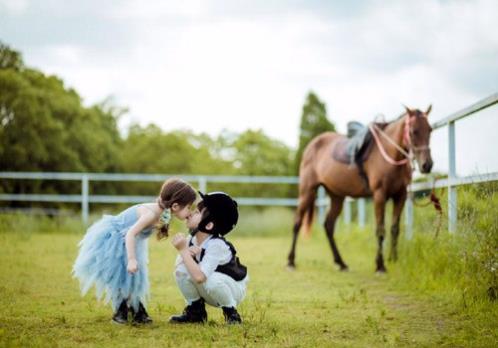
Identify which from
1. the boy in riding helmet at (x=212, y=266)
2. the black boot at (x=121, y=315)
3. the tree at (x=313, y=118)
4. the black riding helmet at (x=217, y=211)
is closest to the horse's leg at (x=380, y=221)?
the boy in riding helmet at (x=212, y=266)

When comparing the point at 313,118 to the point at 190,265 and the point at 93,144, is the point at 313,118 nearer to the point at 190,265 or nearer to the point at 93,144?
the point at 93,144

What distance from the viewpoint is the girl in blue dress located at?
3783mm

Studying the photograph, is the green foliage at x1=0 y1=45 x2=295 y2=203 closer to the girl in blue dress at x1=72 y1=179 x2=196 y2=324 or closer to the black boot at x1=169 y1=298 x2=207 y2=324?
the girl in blue dress at x1=72 y1=179 x2=196 y2=324

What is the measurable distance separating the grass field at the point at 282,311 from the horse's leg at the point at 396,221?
134mm

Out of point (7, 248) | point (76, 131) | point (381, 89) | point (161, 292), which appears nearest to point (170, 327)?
point (161, 292)

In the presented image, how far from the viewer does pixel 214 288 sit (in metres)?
3.74

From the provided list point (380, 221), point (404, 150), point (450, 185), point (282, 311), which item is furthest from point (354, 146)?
point (282, 311)

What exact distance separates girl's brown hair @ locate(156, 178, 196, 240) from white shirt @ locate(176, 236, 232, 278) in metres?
0.20

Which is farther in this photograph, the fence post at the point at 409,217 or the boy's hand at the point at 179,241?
the fence post at the point at 409,217

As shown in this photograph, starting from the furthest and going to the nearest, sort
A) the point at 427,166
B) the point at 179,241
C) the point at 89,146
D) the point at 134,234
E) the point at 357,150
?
1. the point at 89,146
2. the point at 357,150
3. the point at 427,166
4. the point at 134,234
5. the point at 179,241

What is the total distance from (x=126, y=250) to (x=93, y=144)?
88.1ft

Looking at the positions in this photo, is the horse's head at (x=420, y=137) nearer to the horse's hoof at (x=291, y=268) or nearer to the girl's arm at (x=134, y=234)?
the horse's hoof at (x=291, y=268)

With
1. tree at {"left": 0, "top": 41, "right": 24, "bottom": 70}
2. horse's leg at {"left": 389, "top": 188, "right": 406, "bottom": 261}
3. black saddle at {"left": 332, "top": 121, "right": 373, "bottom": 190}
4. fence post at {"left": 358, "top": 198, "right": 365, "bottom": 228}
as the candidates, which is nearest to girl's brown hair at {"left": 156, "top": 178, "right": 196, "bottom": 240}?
horse's leg at {"left": 389, "top": 188, "right": 406, "bottom": 261}

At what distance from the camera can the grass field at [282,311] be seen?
3383 millimetres
